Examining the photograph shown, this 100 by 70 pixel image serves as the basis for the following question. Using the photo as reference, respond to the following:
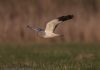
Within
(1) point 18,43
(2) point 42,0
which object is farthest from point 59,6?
(1) point 18,43

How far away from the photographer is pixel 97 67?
492 inches

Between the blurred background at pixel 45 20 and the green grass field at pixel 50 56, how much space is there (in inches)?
23.9

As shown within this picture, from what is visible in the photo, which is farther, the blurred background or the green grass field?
the blurred background

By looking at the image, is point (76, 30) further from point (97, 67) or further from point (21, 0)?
point (97, 67)

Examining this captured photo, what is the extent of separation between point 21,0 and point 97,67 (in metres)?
9.68

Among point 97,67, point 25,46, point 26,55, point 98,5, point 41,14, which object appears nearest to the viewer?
point 97,67

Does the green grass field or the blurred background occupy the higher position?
the blurred background

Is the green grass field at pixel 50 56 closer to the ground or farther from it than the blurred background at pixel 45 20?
closer to the ground

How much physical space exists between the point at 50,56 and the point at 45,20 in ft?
14.8

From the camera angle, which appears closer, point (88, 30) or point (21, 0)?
point (88, 30)

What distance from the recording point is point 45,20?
20.1 m

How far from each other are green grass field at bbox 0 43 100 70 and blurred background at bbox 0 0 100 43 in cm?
61

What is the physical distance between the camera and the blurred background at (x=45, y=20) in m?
20.3

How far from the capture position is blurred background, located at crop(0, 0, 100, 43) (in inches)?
800
